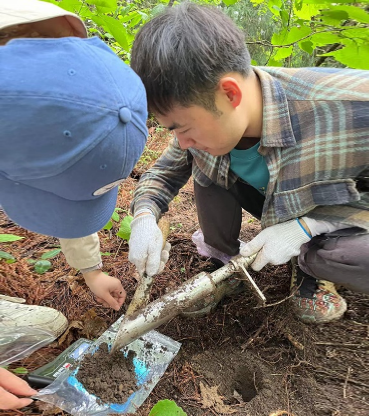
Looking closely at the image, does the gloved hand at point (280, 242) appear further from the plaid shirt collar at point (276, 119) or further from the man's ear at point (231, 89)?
the man's ear at point (231, 89)

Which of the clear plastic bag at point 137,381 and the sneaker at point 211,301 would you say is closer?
the clear plastic bag at point 137,381

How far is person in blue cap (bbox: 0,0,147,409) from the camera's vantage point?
0.84 m

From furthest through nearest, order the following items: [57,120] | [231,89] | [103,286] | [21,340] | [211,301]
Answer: [211,301], [103,286], [21,340], [231,89], [57,120]

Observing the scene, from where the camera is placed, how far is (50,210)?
117cm

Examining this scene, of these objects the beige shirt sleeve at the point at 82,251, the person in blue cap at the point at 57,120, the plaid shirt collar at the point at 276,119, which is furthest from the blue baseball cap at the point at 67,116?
the plaid shirt collar at the point at 276,119

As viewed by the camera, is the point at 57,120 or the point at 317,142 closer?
the point at 57,120

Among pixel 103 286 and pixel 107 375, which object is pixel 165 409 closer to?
pixel 107 375

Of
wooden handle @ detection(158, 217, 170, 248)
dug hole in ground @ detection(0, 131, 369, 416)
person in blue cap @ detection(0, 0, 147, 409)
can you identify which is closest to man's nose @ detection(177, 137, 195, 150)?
person in blue cap @ detection(0, 0, 147, 409)

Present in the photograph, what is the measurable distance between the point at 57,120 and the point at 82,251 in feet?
2.66

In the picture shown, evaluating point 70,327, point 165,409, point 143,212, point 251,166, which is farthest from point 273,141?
point 70,327

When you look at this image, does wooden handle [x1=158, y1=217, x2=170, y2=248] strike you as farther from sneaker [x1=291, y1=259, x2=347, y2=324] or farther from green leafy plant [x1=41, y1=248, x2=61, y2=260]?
sneaker [x1=291, y1=259, x2=347, y2=324]

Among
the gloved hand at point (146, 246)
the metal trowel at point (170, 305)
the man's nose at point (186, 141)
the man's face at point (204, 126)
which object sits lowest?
the metal trowel at point (170, 305)

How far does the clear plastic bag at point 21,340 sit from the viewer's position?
57.6 inches

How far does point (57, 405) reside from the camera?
51.9 inches
